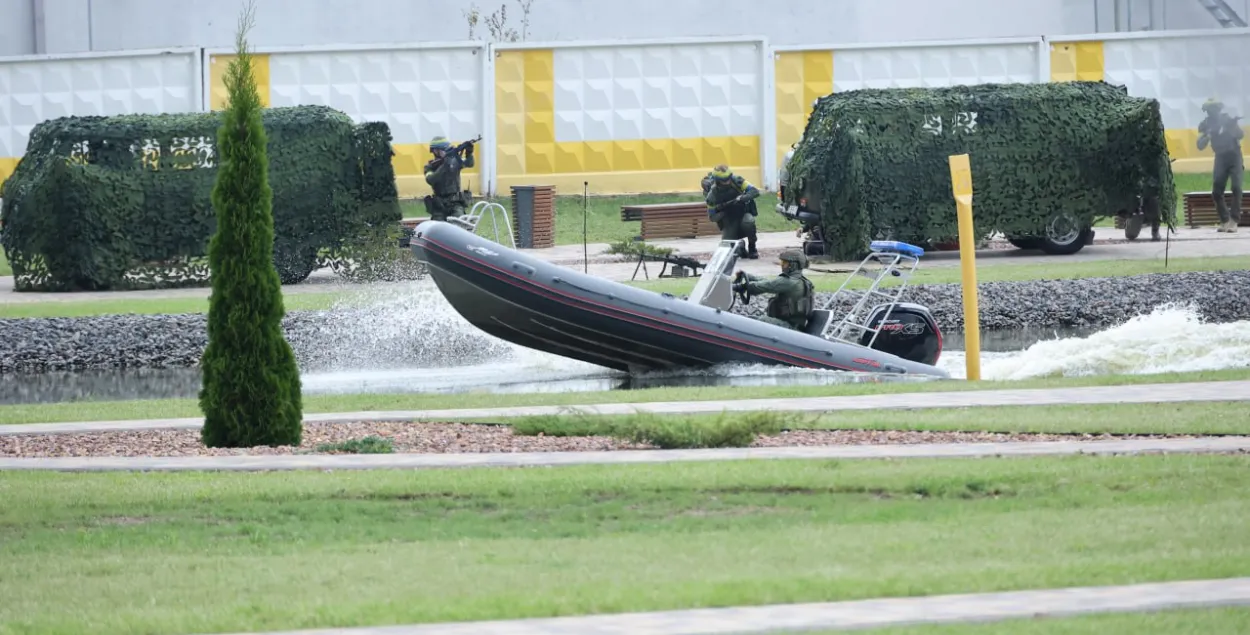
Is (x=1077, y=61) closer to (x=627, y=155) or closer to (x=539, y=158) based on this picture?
(x=627, y=155)

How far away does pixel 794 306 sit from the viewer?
1858 cm

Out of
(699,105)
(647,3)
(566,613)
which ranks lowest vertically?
(566,613)

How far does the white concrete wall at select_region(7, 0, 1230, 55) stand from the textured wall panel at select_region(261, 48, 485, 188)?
6.14 metres

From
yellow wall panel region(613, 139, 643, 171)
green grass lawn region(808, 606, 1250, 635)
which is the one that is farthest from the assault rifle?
green grass lawn region(808, 606, 1250, 635)

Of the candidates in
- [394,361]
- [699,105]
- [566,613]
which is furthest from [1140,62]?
[566,613]

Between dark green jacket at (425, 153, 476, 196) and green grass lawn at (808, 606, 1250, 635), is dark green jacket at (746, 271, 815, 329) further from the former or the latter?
green grass lawn at (808, 606, 1250, 635)

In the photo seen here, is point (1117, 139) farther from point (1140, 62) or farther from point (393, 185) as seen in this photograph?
point (393, 185)

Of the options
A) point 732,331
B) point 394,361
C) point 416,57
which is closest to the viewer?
point 732,331

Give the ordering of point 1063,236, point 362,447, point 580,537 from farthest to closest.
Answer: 1. point 1063,236
2. point 362,447
3. point 580,537

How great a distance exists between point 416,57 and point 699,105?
532cm

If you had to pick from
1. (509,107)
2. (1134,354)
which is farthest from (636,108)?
(1134,354)

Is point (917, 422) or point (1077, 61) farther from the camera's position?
point (1077, 61)

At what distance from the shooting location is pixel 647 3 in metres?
42.3

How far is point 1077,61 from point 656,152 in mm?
8068
